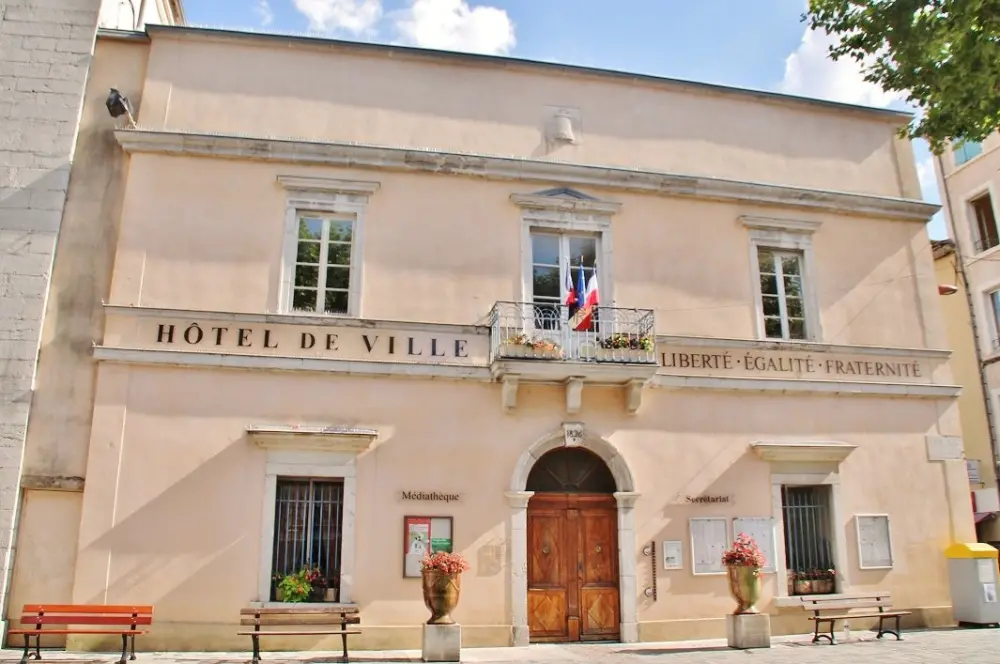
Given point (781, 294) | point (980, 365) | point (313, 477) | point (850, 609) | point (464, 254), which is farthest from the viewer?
point (980, 365)

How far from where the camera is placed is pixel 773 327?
1361cm

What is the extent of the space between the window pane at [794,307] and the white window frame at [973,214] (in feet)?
32.8

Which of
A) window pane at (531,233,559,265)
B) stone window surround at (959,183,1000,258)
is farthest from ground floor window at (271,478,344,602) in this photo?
stone window surround at (959,183,1000,258)

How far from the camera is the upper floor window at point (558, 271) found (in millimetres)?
12344

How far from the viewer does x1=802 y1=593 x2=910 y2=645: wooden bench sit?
11.7 m

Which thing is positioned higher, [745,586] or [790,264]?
[790,264]

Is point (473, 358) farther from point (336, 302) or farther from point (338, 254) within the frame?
point (338, 254)

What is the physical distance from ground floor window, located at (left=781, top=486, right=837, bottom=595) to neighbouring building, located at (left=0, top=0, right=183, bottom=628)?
10.5m

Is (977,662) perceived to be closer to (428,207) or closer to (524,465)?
(524,465)

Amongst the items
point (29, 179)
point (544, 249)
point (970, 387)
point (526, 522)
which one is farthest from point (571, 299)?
point (970, 387)

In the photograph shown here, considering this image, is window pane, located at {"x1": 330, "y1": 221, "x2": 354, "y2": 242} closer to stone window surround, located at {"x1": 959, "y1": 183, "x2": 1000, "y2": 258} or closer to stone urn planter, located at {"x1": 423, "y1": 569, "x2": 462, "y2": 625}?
stone urn planter, located at {"x1": 423, "y1": 569, "x2": 462, "y2": 625}

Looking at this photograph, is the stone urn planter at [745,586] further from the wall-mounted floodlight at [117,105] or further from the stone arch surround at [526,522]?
the wall-mounted floodlight at [117,105]

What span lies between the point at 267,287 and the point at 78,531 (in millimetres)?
4107

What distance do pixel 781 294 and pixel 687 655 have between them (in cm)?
627
